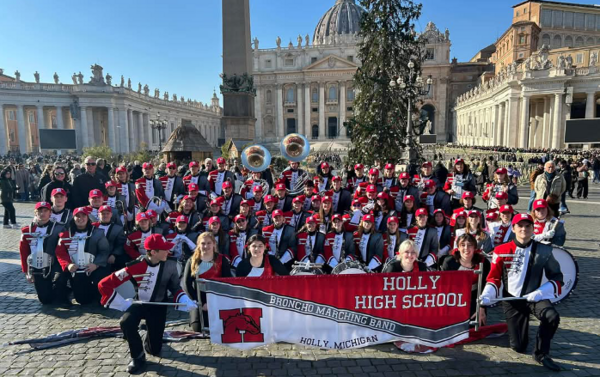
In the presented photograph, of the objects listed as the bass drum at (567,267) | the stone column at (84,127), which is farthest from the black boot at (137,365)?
the stone column at (84,127)

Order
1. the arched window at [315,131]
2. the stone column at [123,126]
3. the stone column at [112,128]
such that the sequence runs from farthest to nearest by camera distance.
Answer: the arched window at [315,131], the stone column at [123,126], the stone column at [112,128]

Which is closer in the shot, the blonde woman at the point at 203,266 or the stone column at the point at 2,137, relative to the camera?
the blonde woman at the point at 203,266

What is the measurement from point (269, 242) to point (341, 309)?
2693 mm

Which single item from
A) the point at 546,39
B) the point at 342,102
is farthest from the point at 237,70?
the point at 342,102

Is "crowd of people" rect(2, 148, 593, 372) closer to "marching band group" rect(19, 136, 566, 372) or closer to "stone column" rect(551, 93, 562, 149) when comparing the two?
"marching band group" rect(19, 136, 566, 372)

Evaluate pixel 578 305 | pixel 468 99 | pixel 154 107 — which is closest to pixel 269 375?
pixel 578 305

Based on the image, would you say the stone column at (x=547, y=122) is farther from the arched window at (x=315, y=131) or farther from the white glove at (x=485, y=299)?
the arched window at (x=315, y=131)

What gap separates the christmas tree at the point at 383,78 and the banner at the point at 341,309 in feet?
50.2

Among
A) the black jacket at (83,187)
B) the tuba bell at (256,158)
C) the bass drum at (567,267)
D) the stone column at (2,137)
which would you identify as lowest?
the bass drum at (567,267)

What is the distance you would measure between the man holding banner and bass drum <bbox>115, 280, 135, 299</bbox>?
4.14m

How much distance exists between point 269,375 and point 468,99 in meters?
68.1

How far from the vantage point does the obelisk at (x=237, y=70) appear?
17016mm

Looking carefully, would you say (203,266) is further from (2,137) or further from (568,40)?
(568,40)

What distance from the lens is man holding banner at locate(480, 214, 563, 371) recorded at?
4.48 meters
